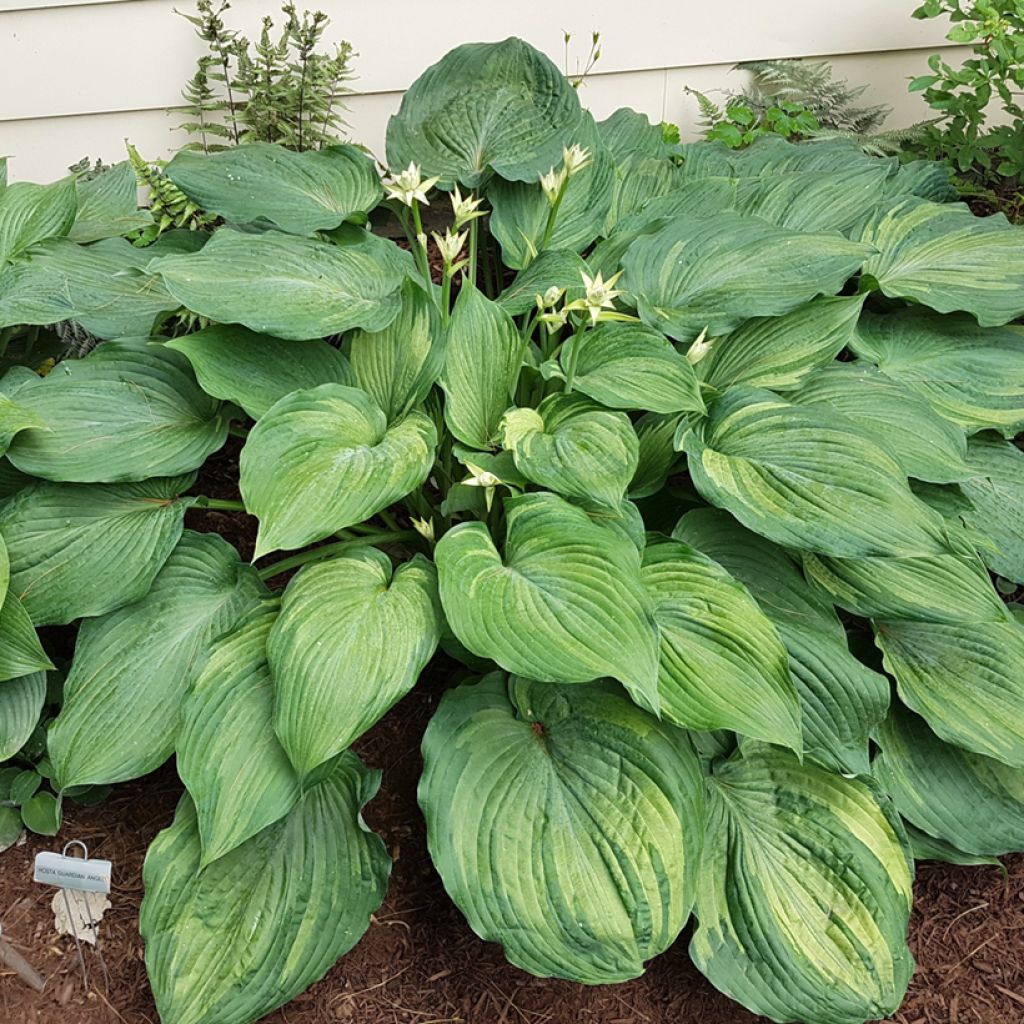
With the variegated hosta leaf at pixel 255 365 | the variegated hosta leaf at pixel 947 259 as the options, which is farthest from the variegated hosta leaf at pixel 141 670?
the variegated hosta leaf at pixel 947 259

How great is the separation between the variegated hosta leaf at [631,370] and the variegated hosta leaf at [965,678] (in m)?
0.63

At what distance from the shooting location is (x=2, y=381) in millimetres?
1987

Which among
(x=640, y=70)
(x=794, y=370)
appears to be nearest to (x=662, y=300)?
(x=794, y=370)

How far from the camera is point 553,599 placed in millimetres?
1471

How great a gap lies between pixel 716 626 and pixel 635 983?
71 centimetres

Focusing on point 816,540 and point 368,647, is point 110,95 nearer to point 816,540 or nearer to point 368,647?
point 368,647

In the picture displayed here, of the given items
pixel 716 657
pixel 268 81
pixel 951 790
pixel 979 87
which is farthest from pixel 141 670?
pixel 979 87

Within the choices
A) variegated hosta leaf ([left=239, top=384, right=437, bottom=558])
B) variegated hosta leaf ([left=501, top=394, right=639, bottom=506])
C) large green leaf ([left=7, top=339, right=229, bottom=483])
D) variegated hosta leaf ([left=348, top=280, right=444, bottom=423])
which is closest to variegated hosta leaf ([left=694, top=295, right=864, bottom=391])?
variegated hosta leaf ([left=501, top=394, right=639, bottom=506])

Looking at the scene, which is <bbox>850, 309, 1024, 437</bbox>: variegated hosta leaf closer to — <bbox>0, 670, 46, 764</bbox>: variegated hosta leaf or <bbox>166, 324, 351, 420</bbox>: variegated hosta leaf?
<bbox>166, 324, 351, 420</bbox>: variegated hosta leaf

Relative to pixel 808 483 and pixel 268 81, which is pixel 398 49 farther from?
pixel 808 483

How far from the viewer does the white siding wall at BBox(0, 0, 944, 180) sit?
2.59 metres

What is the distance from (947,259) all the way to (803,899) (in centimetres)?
157

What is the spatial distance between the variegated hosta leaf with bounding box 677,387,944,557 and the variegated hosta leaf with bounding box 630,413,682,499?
5.2 inches

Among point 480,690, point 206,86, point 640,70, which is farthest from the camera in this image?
point 640,70
